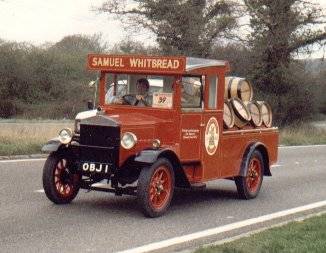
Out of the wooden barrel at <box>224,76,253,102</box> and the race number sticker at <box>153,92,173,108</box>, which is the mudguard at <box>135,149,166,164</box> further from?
the wooden barrel at <box>224,76,253,102</box>

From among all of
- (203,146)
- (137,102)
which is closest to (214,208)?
(203,146)

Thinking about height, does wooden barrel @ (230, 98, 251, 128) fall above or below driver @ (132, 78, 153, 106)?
below

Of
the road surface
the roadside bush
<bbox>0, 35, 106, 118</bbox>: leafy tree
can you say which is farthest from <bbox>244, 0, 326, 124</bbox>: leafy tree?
the road surface

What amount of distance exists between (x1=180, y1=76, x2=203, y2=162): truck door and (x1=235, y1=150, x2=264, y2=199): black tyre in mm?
1537

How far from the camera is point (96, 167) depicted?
991 cm

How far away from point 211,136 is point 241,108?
1.38m

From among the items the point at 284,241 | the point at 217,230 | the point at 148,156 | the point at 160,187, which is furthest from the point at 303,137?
the point at 284,241

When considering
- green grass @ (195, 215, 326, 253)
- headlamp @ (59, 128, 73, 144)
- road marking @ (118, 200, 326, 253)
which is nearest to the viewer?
green grass @ (195, 215, 326, 253)

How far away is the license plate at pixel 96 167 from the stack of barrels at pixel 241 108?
250 cm

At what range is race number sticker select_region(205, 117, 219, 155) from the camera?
1098 cm

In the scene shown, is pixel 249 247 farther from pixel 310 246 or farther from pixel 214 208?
pixel 214 208

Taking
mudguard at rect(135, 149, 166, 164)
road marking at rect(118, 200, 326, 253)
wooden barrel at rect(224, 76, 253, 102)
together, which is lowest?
road marking at rect(118, 200, 326, 253)

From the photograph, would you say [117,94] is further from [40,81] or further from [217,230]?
[40,81]

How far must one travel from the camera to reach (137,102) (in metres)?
10.8
